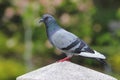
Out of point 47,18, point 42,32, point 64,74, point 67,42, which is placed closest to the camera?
point 64,74

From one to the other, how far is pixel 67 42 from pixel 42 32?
8.82m

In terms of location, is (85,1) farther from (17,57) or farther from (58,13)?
(17,57)

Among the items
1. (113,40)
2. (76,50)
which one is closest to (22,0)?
(113,40)

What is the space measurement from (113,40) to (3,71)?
9.18 ft

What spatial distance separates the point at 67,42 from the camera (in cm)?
477

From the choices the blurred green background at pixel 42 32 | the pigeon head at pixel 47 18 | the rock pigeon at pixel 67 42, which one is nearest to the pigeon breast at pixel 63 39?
the rock pigeon at pixel 67 42

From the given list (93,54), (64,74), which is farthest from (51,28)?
(64,74)

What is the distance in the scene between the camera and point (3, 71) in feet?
38.9

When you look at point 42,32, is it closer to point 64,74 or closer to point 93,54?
point 93,54

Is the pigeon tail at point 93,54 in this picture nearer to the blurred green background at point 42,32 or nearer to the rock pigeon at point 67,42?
the rock pigeon at point 67,42

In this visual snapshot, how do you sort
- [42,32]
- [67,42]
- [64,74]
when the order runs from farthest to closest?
1. [42,32]
2. [67,42]
3. [64,74]

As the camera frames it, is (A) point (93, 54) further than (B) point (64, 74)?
Yes

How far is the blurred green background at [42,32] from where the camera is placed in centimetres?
1250

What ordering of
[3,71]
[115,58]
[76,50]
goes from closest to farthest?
[76,50]
[3,71]
[115,58]
